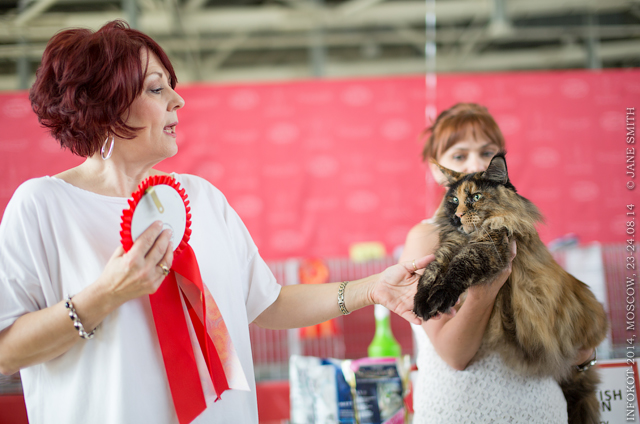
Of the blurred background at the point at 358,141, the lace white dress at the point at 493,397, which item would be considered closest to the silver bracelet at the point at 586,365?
the lace white dress at the point at 493,397

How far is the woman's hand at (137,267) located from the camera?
0.78 meters

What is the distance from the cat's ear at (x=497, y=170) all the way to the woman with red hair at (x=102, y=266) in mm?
298

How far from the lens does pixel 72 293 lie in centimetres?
88

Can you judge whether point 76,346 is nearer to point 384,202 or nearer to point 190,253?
point 190,253

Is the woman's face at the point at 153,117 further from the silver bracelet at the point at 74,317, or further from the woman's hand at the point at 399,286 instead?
the woman's hand at the point at 399,286

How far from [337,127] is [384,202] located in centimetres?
68

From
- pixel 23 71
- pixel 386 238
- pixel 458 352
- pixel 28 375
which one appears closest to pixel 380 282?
pixel 458 352

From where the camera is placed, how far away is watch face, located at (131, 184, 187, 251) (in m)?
0.80

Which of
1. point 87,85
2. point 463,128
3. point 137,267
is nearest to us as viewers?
point 137,267

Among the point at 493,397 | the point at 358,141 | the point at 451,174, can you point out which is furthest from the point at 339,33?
the point at 493,397

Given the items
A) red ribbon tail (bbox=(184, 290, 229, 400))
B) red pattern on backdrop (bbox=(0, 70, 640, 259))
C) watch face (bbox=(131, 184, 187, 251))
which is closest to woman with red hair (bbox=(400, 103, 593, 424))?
red ribbon tail (bbox=(184, 290, 229, 400))

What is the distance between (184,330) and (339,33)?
3.65 m

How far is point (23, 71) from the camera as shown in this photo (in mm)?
3236

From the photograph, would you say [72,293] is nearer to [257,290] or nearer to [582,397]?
[257,290]
